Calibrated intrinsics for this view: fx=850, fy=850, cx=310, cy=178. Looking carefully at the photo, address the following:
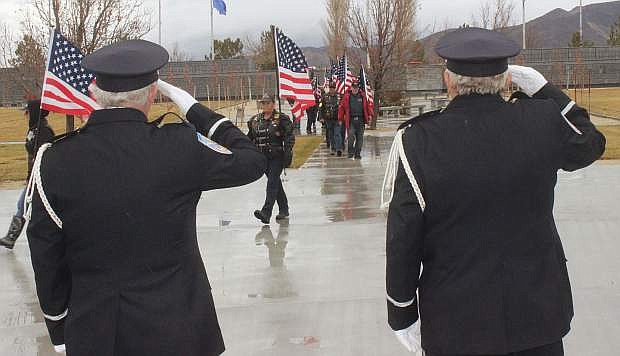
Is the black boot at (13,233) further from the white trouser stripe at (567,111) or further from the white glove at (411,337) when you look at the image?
the white trouser stripe at (567,111)

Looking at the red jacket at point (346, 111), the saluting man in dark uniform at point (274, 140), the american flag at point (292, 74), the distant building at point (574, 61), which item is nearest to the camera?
the saluting man in dark uniform at point (274, 140)

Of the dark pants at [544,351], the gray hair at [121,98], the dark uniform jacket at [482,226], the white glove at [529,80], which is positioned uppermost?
the white glove at [529,80]

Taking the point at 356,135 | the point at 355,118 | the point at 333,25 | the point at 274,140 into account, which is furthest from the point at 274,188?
the point at 333,25

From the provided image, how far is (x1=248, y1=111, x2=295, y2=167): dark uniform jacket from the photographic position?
34.6 feet

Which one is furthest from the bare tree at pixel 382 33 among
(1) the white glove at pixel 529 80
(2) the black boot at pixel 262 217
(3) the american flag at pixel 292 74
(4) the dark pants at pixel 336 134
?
(1) the white glove at pixel 529 80

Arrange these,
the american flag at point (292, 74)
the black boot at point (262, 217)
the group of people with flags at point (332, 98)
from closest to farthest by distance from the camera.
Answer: the black boot at point (262, 217) → the american flag at point (292, 74) → the group of people with flags at point (332, 98)

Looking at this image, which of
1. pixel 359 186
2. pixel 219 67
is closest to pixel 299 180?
pixel 359 186

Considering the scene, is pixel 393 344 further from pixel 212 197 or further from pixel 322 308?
pixel 212 197

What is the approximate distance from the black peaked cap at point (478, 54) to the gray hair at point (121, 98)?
1110 millimetres

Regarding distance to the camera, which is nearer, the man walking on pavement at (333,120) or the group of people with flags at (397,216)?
the group of people with flags at (397,216)

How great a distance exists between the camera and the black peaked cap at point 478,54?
308 cm

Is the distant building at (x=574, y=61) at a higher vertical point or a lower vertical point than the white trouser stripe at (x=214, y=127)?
higher

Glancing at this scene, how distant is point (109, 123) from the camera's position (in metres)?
3.08

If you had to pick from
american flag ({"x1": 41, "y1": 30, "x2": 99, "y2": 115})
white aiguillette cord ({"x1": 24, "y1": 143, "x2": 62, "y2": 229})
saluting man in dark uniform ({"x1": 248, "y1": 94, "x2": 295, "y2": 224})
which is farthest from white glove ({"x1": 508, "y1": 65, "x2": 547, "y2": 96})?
saluting man in dark uniform ({"x1": 248, "y1": 94, "x2": 295, "y2": 224})
